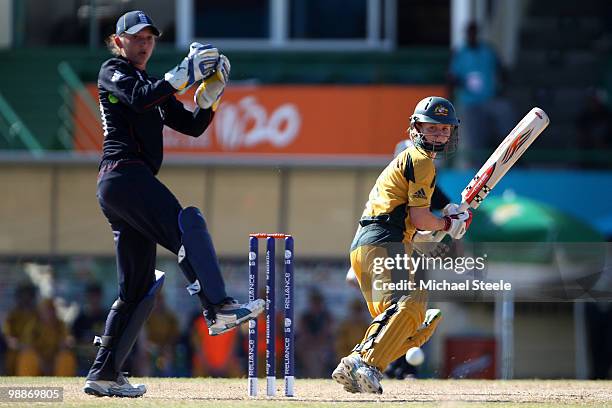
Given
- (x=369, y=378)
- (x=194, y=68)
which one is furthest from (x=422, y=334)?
(x=194, y=68)

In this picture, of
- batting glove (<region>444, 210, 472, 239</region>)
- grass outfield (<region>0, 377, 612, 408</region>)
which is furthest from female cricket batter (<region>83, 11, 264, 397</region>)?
batting glove (<region>444, 210, 472, 239</region>)

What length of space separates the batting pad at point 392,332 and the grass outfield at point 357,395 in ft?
0.78

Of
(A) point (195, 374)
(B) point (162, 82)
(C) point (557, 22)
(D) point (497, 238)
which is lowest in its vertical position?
(A) point (195, 374)

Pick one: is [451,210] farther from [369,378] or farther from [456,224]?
[369,378]

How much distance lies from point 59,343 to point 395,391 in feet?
26.3

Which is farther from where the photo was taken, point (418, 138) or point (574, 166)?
point (574, 166)

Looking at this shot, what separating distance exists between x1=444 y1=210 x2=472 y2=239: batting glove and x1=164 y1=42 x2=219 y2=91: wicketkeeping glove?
5.34ft

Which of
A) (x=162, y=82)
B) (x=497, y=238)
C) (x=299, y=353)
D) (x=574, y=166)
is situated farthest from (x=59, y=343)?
(x=162, y=82)

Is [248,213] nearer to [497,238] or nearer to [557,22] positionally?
[497,238]

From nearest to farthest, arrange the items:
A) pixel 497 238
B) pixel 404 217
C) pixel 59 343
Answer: pixel 404 217 → pixel 497 238 → pixel 59 343

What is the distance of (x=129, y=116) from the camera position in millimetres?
7758

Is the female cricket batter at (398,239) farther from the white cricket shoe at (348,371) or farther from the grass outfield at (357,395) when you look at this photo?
the grass outfield at (357,395)

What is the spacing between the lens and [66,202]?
17.9m

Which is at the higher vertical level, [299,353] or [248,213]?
[248,213]
